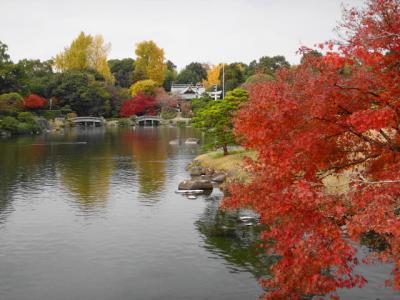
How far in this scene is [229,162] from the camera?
4128 centimetres

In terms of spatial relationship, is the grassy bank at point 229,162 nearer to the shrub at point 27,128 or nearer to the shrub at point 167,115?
the shrub at point 27,128

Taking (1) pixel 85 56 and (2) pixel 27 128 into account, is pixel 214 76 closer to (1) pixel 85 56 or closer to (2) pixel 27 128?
(1) pixel 85 56

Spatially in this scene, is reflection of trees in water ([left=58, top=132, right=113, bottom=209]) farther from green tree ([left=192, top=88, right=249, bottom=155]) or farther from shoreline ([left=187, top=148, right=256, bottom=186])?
green tree ([left=192, top=88, right=249, bottom=155])

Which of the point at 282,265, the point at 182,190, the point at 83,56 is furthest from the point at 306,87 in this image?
the point at 83,56

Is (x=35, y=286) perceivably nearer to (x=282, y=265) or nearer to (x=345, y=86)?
(x=282, y=265)

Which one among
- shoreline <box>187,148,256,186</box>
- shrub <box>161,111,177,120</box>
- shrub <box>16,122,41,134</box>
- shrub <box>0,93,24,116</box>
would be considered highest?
shrub <box>0,93,24,116</box>

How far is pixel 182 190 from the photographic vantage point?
34219mm

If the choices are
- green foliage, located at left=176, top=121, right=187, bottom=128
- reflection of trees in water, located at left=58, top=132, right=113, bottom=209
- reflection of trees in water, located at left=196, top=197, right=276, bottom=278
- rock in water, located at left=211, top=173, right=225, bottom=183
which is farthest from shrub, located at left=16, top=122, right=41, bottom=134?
reflection of trees in water, located at left=196, top=197, right=276, bottom=278

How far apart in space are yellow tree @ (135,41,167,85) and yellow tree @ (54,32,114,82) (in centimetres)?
937

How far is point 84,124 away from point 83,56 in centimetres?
2379

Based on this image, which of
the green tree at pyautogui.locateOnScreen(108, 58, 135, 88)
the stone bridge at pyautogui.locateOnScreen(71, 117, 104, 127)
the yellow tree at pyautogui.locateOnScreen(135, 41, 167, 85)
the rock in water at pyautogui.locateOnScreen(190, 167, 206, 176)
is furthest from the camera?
the green tree at pyautogui.locateOnScreen(108, 58, 135, 88)

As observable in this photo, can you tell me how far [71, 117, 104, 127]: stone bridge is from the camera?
365 ft

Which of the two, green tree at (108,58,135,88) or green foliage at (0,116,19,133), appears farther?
green tree at (108,58,135,88)

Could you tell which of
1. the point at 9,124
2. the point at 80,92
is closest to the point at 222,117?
the point at 9,124
